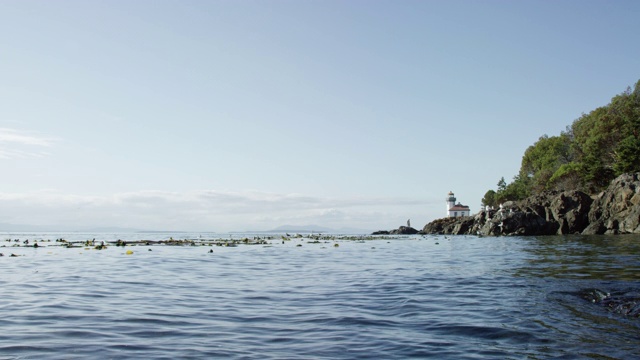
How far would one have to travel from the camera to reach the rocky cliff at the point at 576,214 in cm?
6662

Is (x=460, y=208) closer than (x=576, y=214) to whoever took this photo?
No

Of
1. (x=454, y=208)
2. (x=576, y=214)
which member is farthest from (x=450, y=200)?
(x=576, y=214)

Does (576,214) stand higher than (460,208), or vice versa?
(460,208)

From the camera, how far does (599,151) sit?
287 feet

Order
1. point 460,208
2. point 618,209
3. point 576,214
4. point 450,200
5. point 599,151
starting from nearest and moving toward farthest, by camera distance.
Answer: point 618,209 < point 576,214 < point 599,151 < point 460,208 < point 450,200

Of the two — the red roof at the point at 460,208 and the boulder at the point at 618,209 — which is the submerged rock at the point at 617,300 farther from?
the red roof at the point at 460,208

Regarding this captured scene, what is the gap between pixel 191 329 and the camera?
11.5m

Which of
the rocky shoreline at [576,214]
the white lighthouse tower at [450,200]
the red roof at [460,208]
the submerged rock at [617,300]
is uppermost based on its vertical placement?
the white lighthouse tower at [450,200]

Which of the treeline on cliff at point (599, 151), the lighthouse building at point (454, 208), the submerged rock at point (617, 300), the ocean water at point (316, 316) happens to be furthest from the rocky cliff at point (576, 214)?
the lighthouse building at point (454, 208)

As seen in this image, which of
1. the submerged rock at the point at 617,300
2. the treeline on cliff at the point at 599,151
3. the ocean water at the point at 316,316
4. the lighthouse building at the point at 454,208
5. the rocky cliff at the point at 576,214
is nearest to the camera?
the ocean water at the point at 316,316

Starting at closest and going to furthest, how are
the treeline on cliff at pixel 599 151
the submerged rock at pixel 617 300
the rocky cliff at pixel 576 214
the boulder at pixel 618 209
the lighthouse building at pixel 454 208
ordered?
the submerged rock at pixel 617 300, the boulder at pixel 618 209, the rocky cliff at pixel 576 214, the treeline on cliff at pixel 599 151, the lighthouse building at pixel 454 208

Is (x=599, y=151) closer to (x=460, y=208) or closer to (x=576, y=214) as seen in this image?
(x=576, y=214)

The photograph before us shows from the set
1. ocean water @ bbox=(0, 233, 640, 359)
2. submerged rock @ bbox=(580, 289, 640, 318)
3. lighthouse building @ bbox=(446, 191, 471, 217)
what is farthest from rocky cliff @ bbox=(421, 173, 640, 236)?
lighthouse building @ bbox=(446, 191, 471, 217)

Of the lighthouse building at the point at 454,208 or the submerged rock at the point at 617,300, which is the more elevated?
the lighthouse building at the point at 454,208
